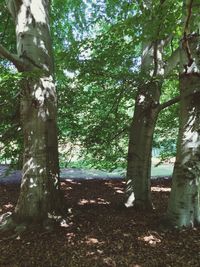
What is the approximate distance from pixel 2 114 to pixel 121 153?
12.4 ft

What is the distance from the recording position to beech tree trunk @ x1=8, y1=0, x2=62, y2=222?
5.23 meters

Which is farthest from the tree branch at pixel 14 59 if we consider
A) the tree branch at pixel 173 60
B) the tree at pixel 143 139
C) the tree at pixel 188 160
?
the tree branch at pixel 173 60

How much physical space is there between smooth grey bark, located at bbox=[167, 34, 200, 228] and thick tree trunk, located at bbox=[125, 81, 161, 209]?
4.99ft

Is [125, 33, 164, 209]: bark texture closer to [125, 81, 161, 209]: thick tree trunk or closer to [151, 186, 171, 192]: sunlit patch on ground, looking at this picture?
[125, 81, 161, 209]: thick tree trunk

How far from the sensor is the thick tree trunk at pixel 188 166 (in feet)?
16.0

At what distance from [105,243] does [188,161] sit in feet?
5.67

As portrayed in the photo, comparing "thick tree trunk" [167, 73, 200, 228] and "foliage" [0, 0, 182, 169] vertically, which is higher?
"foliage" [0, 0, 182, 169]

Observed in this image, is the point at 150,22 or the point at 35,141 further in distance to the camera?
the point at 35,141

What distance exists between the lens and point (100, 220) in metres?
5.66

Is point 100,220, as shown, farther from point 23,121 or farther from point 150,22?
point 150,22

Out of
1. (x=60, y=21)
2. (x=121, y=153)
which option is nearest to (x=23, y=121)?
(x=121, y=153)

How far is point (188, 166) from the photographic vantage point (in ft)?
16.0

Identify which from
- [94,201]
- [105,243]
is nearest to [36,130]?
[105,243]

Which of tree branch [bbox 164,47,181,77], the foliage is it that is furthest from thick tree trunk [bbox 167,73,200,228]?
tree branch [bbox 164,47,181,77]
